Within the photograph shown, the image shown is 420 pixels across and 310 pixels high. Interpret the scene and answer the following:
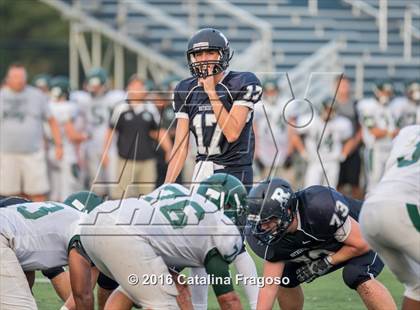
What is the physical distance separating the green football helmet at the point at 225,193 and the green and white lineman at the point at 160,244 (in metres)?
0.06

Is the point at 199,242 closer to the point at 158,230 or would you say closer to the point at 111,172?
the point at 158,230

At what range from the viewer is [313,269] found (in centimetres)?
677

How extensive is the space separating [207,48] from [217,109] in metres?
0.39

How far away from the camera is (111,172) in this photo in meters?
15.8

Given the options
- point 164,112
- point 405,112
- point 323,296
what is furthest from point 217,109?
point 405,112

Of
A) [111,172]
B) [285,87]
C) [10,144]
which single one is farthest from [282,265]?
[285,87]

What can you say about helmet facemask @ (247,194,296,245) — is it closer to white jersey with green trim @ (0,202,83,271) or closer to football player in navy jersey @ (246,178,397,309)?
football player in navy jersey @ (246,178,397,309)

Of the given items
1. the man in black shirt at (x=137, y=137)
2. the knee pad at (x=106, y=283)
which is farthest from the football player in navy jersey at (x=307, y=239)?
the man in black shirt at (x=137, y=137)

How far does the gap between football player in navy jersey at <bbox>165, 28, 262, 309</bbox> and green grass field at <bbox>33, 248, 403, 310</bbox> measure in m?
1.07

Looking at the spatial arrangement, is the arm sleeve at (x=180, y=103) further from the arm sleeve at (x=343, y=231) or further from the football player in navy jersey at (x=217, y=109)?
the arm sleeve at (x=343, y=231)

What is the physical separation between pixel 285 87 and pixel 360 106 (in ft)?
9.35

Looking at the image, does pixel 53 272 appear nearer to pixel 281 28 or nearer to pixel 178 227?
pixel 178 227

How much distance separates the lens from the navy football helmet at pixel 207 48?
7.27 metres

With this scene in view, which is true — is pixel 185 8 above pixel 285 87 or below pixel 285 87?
above
